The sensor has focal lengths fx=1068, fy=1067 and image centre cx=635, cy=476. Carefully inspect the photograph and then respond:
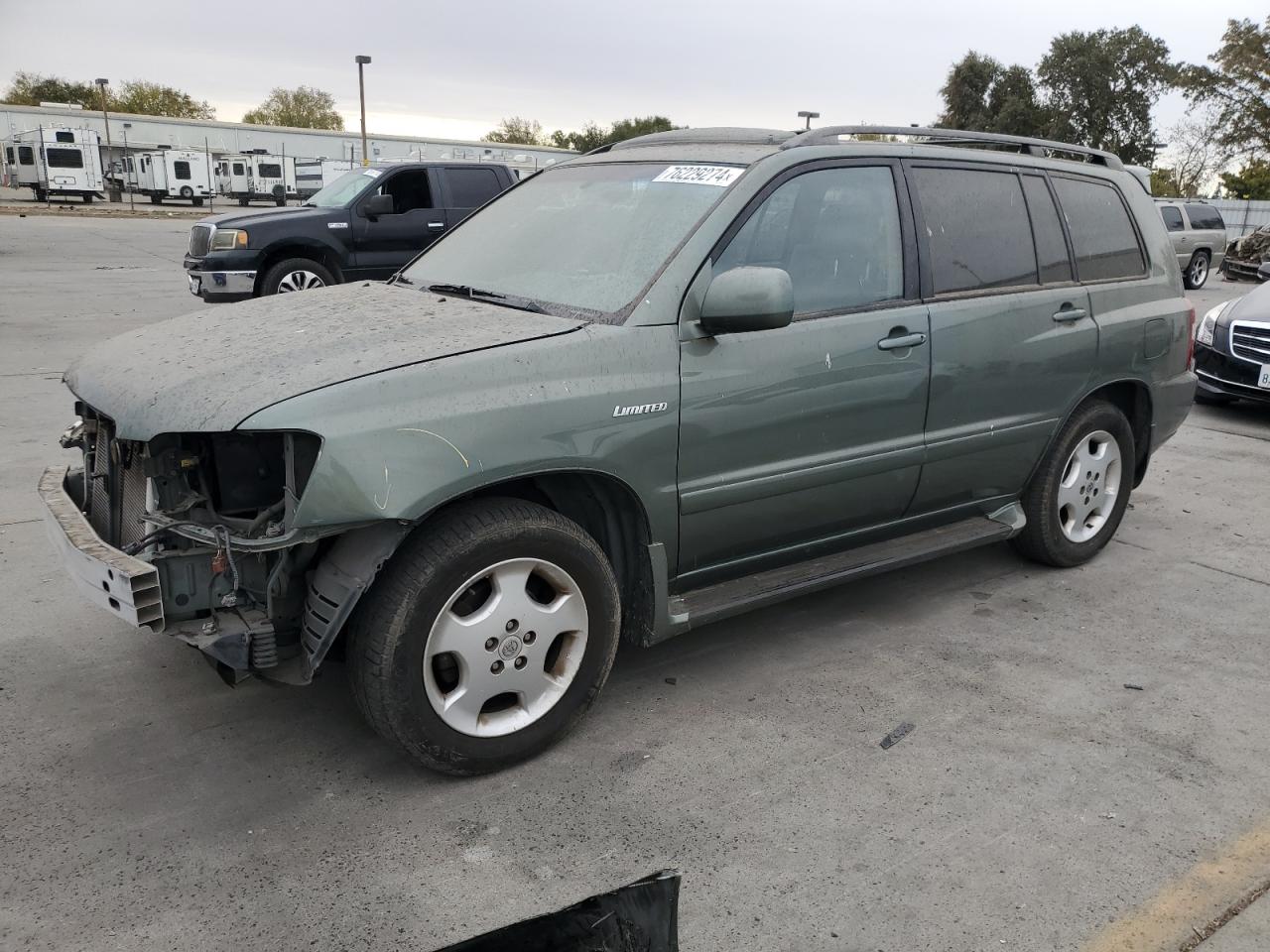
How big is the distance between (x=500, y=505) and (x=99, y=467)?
132 cm

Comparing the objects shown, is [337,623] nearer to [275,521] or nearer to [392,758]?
[275,521]

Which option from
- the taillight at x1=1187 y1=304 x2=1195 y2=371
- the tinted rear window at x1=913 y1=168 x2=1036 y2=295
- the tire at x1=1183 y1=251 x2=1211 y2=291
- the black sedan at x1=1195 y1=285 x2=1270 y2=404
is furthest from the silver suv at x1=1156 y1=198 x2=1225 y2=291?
the tinted rear window at x1=913 y1=168 x2=1036 y2=295

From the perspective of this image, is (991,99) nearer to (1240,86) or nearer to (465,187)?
(1240,86)

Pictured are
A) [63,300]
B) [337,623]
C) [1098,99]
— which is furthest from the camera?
[1098,99]

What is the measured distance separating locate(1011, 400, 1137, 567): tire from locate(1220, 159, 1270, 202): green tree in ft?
141

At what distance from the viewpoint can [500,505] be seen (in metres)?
3.05

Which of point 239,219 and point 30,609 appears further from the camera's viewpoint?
point 239,219

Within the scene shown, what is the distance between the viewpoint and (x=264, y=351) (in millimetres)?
3109

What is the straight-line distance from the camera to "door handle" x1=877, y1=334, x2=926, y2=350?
3.80m

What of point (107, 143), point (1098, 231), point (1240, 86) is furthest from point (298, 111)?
point (1098, 231)

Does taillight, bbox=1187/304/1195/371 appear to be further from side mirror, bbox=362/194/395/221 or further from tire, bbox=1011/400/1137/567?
side mirror, bbox=362/194/395/221

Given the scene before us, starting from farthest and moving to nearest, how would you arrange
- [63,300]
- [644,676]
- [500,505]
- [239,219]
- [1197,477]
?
[63,300], [239,219], [1197,477], [644,676], [500,505]

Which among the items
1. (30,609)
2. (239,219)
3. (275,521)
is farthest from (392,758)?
(239,219)

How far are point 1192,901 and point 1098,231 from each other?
3122 mm
